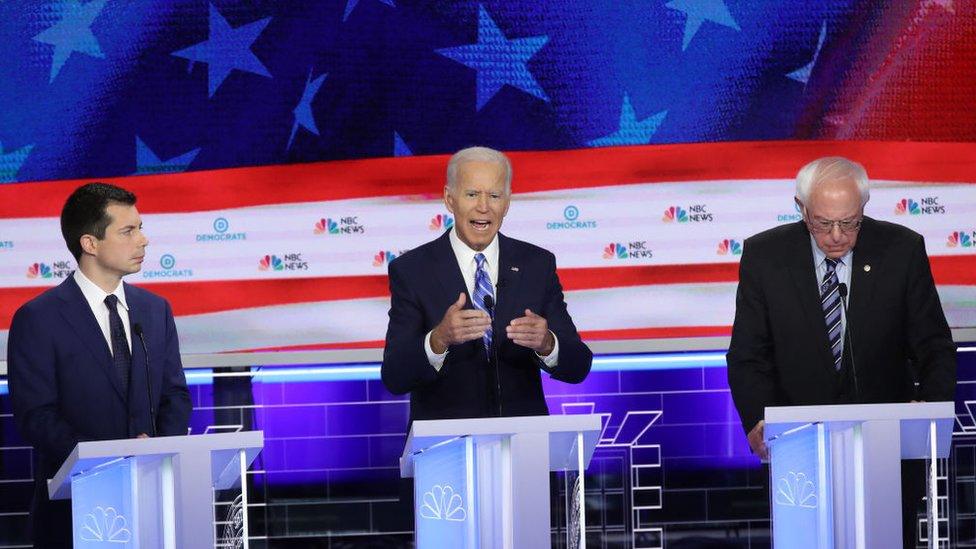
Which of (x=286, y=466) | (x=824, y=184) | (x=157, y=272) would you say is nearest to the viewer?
(x=824, y=184)

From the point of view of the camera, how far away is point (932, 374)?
3941 mm

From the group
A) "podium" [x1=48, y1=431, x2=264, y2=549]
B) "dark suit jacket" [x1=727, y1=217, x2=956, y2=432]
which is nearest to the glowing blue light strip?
"dark suit jacket" [x1=727, y1=217, x2=956, y2=432]

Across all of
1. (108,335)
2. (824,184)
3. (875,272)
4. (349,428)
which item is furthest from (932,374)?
(349,428)

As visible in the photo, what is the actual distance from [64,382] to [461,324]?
111 cm

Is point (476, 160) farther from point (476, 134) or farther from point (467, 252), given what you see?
point (476, 134)

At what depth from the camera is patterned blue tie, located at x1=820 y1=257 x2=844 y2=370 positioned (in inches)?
156

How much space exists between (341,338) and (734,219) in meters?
1.62

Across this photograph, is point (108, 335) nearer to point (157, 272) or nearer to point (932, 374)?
point (157, 272)

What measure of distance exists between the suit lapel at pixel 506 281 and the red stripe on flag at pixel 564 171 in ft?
5.14

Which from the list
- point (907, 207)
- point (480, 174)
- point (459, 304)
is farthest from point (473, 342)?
point (907, 207)

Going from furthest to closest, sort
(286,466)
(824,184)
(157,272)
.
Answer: (286,466), (157,272), (824,184)

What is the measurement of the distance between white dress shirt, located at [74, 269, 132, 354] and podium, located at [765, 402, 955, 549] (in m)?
1.83

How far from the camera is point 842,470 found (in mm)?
3143

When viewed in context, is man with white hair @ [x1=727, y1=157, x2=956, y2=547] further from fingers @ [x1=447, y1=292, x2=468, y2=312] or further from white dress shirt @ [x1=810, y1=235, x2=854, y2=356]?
fingers @ [x1=447, y1=292, x2=468, y2=312]
